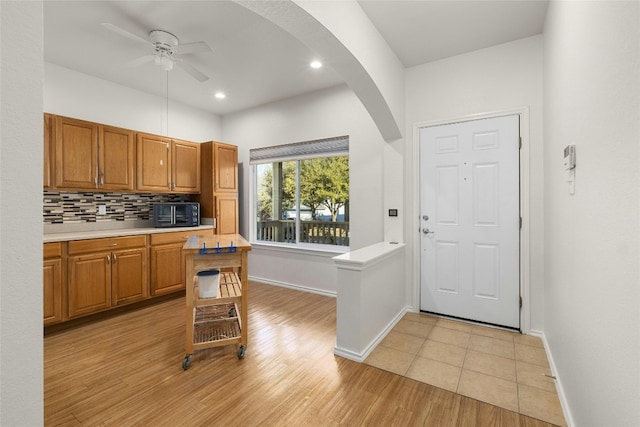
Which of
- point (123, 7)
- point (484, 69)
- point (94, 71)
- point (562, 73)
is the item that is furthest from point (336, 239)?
point (94, 71)

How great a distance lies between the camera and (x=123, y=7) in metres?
2.41

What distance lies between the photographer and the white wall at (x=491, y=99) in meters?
2.80

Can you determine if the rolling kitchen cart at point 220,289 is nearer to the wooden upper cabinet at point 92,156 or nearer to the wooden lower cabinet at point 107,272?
the wooden lower cabinet at point 107,272

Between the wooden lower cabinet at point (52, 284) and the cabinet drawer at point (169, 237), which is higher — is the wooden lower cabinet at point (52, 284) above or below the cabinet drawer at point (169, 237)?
below

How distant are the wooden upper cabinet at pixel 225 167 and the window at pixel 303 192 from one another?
0.32 meters

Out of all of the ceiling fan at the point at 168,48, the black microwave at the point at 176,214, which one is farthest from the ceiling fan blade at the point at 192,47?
the black microwave at the point at 176,214

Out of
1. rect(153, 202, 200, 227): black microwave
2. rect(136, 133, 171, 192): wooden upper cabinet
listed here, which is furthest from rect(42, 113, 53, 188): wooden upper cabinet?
rect(153, 202, 200, 227): black microwave

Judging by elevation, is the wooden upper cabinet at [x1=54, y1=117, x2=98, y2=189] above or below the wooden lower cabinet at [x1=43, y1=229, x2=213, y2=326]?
above

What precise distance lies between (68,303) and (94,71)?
2.71m

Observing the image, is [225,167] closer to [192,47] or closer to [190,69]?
[190,69]

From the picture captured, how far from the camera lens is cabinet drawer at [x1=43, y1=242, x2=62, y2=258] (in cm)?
286

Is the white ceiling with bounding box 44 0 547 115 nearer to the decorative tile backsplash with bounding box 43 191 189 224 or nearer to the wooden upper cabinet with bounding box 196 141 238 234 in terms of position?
the wooden upper cabinet with bounding box 196 141 238 234

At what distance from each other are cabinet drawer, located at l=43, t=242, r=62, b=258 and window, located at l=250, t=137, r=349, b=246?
2.58 meters

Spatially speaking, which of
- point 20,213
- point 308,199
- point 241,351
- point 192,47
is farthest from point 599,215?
point 308,199
